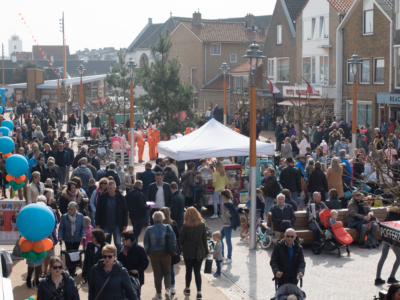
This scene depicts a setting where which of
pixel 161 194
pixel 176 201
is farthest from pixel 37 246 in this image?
pixel 161 194

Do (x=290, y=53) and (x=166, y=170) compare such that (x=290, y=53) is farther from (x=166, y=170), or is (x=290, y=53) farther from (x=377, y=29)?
(x=166, y=170)

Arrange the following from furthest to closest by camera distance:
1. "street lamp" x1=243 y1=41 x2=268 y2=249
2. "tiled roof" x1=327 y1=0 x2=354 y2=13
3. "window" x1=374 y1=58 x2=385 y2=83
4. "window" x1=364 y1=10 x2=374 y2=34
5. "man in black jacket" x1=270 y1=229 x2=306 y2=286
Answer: "tiled roof" x1=327 y1=0 x2=354 y2=13 → "window" x1=364 y1=10 x2=374 y2=34 → "window" x1=374 y1=58 x2=385 y2=83 → "street lamp" x1=243 y1=41 x2=268 y2=249 → "man in black jacket" x1=270 y1=229 x2=306 y2=286

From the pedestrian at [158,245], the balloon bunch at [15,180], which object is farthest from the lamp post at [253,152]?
the balloon bunch at [15,180]

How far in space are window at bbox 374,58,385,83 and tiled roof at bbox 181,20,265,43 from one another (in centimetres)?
2401

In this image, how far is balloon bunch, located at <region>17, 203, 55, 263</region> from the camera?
7.89 metres

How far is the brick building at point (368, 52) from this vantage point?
29.8m

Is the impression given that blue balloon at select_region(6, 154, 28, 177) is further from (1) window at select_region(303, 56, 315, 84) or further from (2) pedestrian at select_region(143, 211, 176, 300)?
(1) window at select_region(303, 56, 315, 84)

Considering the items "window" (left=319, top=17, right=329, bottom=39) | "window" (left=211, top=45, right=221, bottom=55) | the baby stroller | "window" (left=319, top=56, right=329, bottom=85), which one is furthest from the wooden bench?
"window" (left=211, top=45, right=221, bottom=55)

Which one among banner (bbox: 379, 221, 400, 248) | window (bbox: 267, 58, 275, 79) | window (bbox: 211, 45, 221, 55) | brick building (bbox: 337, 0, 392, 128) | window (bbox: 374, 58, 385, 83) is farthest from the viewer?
window (bbox: 211, 45, 221, 55)

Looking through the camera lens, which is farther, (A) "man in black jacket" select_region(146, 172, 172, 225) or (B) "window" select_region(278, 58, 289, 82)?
(B) "window" select_region(278, 58, 289, 82)

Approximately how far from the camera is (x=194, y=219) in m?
8.52

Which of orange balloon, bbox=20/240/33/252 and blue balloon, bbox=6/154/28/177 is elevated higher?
blue balloon, bbox=6/154/28/177

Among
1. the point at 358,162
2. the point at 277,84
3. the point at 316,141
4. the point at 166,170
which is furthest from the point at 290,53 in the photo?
the point at 166,170

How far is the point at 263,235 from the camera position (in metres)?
11.7
